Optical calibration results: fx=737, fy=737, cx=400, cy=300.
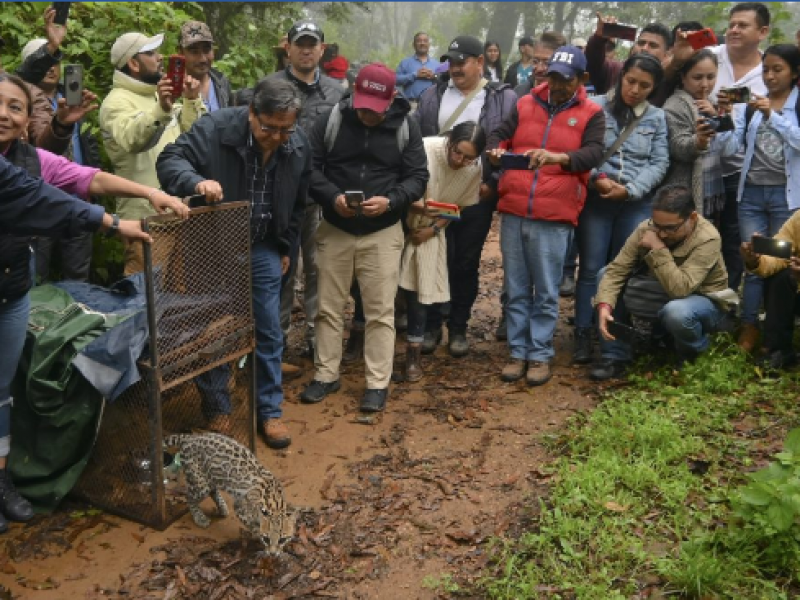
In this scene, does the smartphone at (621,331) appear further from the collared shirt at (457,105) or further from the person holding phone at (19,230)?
the person holding phone at (19,230)

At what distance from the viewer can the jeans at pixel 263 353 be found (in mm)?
4707

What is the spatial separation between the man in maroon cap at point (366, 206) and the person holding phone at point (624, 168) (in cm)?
153

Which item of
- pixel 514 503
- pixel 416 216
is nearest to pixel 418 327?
pixel 416 216

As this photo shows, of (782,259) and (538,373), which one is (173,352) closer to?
(538,373)

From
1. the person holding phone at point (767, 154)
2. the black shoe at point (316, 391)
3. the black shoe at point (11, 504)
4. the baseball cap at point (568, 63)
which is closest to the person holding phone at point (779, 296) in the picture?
the person holding phone at point (767, 154)

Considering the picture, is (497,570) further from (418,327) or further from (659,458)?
(418,327)

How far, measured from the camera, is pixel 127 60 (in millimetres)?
5277

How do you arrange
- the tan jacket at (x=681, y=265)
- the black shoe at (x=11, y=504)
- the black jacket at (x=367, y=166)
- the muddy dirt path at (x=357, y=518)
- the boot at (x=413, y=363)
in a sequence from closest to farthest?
the muddy dirt path at (x=357, y=518)
the black shoe at (x=11, y=504)
the black jacket at (x=367, y=166)
the tan jacket at (x=681, y=265)
the boot at (x=413, y=363)

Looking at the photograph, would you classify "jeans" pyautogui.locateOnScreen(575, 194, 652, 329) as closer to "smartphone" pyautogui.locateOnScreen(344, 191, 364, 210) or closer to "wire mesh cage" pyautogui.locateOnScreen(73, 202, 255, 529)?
"smartphone" pyautogui.locateOnScreen(344, 191, 364, 210)

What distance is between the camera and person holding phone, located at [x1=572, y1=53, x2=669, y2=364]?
582cm

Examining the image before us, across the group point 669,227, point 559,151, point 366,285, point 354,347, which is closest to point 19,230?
point 366,285

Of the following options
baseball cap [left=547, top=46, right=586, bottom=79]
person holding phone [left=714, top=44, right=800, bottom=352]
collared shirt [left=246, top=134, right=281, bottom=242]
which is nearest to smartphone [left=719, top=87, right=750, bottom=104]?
person holding phone [left=714, top=44, right=800, bottom=352]

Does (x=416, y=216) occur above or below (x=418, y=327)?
above

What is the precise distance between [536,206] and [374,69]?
1.63 m
